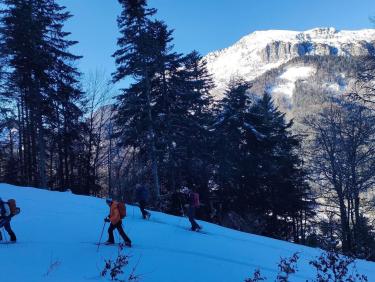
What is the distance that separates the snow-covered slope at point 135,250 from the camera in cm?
1028

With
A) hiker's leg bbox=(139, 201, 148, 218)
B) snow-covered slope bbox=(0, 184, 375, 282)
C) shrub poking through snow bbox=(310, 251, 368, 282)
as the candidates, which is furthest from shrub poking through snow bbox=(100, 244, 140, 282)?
hiker's leg bbox=(139, 201, 148, 218)

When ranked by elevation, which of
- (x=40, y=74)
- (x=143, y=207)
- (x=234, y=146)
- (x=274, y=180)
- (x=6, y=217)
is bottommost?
(x=143, y=207)

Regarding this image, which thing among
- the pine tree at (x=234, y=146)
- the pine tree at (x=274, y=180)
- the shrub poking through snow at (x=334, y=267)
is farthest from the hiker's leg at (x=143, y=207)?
the pine tree at (x=274, y=180)

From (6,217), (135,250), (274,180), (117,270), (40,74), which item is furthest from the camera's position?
(274,180)

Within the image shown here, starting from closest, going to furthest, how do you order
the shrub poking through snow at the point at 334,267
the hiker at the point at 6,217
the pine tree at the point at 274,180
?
the shrub poking through snow at the point at 334,267 → the hiker at the point at 6,217 → the pine tree at the point at 274,180

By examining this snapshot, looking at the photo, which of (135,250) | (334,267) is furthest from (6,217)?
(334,267)

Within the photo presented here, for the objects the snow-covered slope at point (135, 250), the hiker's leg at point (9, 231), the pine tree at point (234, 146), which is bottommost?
the snow-covered slope at point (135, 250)

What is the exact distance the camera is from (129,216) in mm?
19328

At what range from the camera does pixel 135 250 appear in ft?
42.7

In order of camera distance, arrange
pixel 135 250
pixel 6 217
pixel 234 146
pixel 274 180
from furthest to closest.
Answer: pixel 274 180 < pixel 234 146 < pixel 135 250 < pixel 6 217

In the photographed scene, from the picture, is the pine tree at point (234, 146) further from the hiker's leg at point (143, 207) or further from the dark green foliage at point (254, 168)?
the hiker's leg at point (143, 207)

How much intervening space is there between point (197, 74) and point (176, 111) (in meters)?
6.89

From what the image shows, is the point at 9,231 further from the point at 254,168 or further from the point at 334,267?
the point at 254,168

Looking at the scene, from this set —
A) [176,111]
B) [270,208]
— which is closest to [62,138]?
[176,111]
